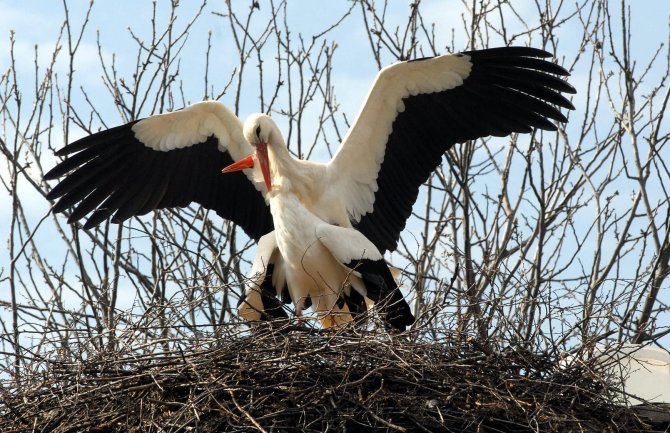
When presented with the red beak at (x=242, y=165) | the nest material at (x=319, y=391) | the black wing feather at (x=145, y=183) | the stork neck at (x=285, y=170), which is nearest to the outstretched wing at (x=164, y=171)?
the black wing feather at (x=145, y=183)

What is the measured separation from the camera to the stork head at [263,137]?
8.28m

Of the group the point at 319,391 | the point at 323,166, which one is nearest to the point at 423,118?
the point at 323,166

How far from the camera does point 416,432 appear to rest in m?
6.25

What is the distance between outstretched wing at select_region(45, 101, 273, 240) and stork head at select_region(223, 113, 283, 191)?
471mm

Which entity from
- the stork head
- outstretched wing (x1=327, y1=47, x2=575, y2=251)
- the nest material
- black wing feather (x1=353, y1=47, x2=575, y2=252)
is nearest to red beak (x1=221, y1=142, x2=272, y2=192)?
the stork head

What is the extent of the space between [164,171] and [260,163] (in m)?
1.06

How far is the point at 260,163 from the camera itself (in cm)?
832

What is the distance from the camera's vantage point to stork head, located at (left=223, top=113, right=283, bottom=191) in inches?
326

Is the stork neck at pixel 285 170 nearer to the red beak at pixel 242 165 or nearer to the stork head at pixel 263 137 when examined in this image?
the stork head at pixel 263 137

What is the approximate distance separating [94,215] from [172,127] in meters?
0.83

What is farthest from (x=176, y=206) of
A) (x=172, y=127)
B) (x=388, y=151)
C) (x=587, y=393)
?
(x=587, y=393)

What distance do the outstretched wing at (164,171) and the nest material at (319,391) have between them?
8.32 ft

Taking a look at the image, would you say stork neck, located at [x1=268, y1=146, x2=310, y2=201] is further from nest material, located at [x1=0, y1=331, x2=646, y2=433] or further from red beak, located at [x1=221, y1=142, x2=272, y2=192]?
nest material, located at [x1=0, y1=331, x2=646, y2=433]

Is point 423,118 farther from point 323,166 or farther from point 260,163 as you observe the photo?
point 260,163
